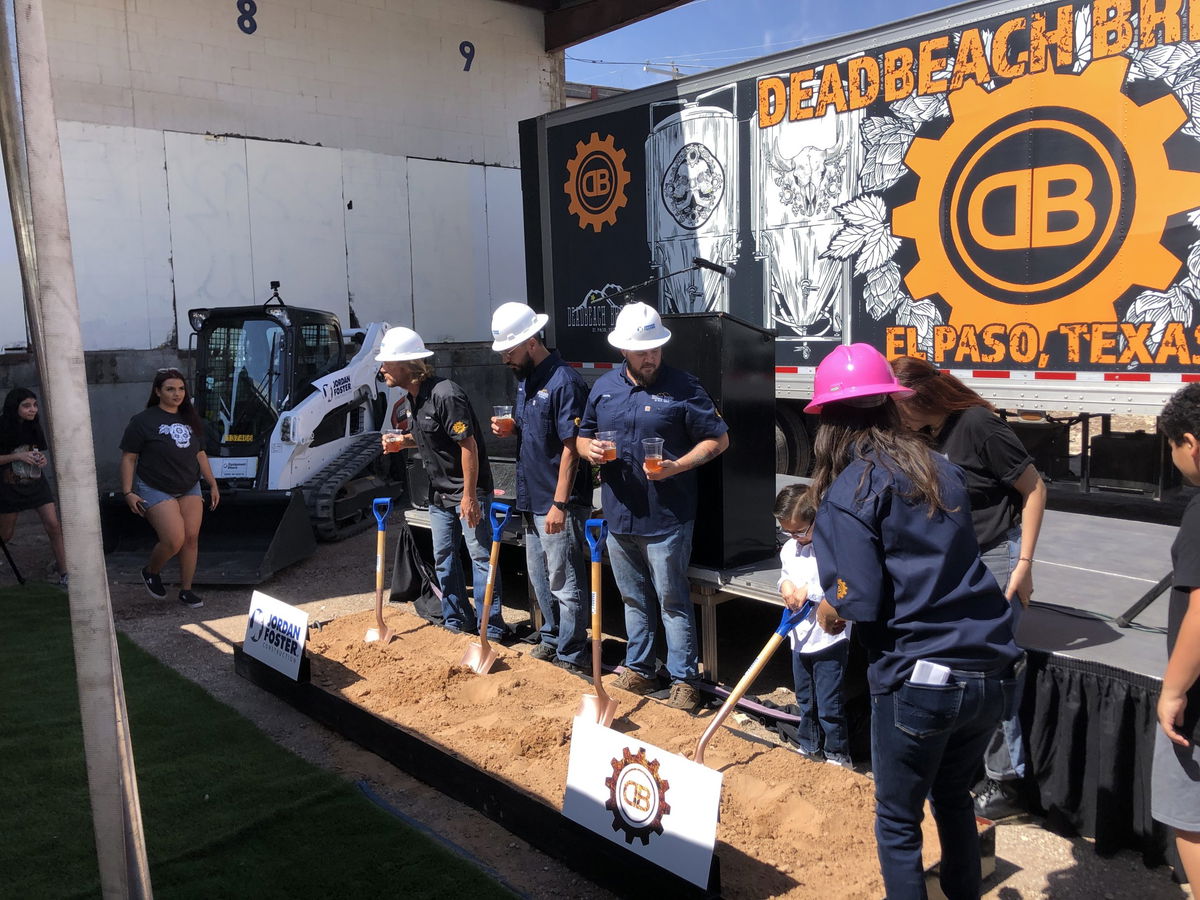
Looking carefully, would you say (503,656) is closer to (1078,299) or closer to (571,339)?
(1078,299)

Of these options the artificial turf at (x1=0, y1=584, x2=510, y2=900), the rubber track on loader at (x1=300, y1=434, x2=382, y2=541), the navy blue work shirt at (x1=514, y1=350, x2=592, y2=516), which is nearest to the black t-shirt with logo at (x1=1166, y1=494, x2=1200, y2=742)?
the artificial turf at (x1=0, y1=584, x2=510, y2=900)

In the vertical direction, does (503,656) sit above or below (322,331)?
below

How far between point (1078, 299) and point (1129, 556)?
83.3 inches

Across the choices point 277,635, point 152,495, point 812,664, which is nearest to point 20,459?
point 152,495

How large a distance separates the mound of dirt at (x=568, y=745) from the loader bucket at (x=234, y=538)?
173cm

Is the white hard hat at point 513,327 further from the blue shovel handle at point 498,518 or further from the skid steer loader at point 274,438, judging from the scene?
the skid steer loader at point 274,438

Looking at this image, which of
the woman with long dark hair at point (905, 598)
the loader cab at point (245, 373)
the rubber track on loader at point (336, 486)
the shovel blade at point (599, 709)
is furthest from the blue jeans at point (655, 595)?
the loader cab at point (245, 373)

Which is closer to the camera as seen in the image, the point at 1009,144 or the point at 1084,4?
the point at 1084,4

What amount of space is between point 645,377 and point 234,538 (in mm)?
5113

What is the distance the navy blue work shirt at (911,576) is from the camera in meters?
2.41

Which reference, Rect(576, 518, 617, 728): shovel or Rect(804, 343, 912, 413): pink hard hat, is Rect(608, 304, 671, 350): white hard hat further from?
Rect(804, 343, 912, 413): pink hard hat

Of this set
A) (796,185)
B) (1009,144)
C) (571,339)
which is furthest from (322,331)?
(1009,144)

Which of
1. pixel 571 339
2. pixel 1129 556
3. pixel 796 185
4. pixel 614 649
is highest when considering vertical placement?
pixel 796 185

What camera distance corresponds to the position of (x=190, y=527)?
6867 mm
